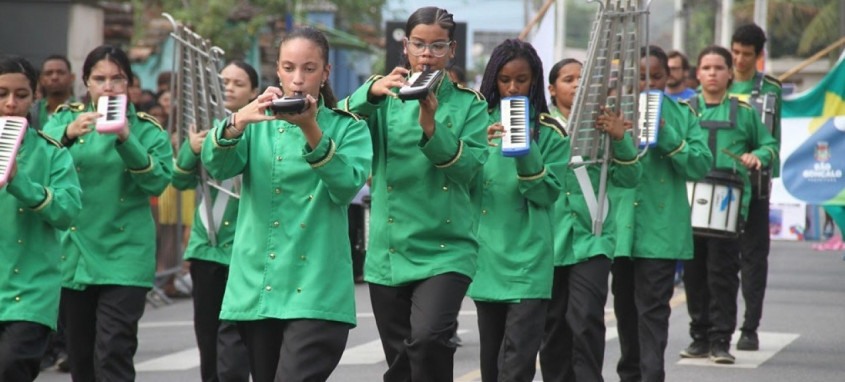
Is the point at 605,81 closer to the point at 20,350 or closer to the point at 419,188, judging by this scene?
the point at 419,188

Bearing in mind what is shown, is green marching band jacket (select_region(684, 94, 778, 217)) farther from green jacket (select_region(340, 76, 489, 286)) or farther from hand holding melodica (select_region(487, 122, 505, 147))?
green jacket (select_region(340, 76, 489, 286))

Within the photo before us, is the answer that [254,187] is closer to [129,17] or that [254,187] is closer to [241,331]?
[241,331]

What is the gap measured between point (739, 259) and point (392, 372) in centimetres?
478

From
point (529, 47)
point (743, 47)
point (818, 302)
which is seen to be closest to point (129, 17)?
point (818, 302)

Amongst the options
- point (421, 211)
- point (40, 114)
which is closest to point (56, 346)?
point (40, 114)

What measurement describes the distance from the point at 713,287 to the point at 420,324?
459cm

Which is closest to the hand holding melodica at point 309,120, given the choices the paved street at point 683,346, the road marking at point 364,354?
the paved street at point 683,346

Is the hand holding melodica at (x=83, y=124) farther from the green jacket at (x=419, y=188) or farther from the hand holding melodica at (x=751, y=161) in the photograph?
the hand holding melodica at (x=751, y=161)

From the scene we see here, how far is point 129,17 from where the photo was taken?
74.5 ft

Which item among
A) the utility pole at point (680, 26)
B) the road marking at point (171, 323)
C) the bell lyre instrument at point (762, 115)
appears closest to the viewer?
the bell lyre instrument at point (762, 115)

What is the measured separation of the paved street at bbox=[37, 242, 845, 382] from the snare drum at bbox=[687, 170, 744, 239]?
0.88 m

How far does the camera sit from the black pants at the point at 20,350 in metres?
7.46

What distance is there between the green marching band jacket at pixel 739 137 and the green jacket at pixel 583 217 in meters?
2.46

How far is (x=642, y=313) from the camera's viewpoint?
389 inches
